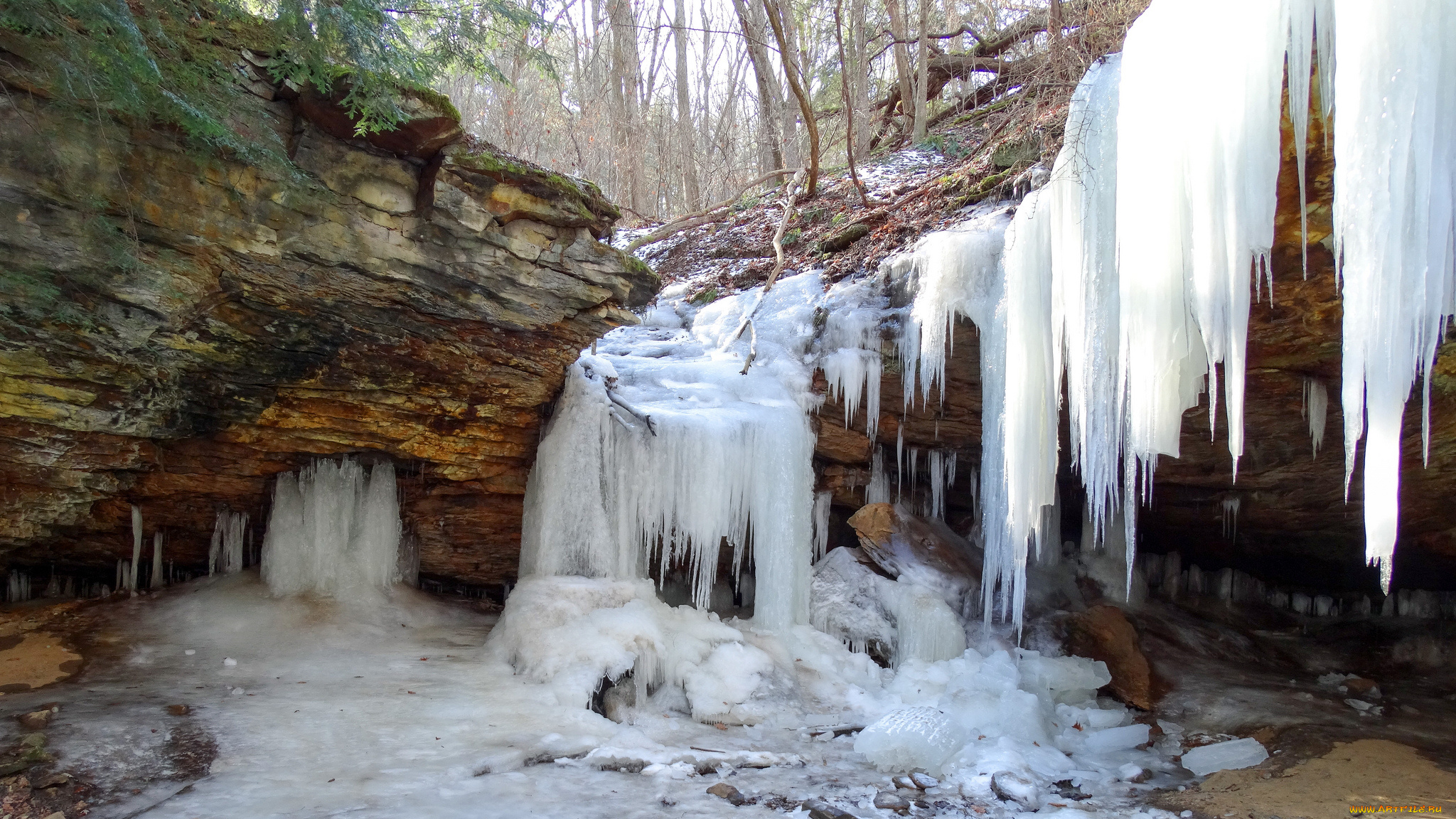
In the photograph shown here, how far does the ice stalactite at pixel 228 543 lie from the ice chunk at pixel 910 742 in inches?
218

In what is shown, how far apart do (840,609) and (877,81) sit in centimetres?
1201

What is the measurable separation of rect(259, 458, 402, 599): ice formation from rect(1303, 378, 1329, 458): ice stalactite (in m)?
7.52

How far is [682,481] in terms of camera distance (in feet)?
23.0

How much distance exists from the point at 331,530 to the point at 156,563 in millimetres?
1543

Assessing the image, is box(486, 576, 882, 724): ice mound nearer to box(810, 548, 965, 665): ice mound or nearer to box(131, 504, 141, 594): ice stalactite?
box(810, 548, 965, 665): ice mound

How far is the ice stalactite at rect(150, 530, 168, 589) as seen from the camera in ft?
22.5

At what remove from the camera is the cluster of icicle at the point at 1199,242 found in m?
3.20

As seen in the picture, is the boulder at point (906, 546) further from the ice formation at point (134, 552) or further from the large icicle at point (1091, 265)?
the ice formation at point (134, 552)

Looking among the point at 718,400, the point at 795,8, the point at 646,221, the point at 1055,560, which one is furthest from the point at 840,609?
the point at 795,8

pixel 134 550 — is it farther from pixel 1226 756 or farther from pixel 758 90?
pixel 758 90

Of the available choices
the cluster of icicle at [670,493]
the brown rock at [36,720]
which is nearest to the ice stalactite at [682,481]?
the cluster of icicle at [670,493]

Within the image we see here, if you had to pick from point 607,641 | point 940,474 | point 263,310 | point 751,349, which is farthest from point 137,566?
point 940,474

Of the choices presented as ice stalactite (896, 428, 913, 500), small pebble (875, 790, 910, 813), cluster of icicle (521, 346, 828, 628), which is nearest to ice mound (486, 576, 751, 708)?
cluster of icicle (521, 346, 828, 628)

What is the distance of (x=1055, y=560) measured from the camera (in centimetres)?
873
